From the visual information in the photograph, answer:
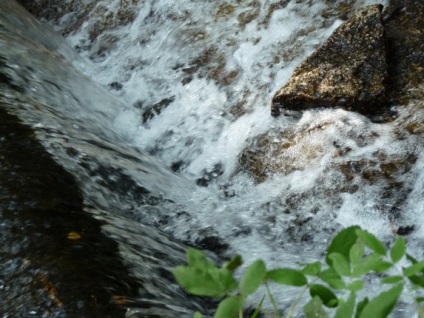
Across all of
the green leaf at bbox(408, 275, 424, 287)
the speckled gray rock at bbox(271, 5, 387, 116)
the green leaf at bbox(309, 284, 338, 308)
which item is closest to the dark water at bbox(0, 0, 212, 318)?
the speckled gray rock at bbox(271, 5, 387, 116)

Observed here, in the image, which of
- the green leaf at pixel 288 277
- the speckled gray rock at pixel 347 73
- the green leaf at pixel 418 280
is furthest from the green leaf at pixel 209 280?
the speckled gray rock at pixel 347 73

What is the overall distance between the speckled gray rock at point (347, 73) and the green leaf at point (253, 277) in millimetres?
2932

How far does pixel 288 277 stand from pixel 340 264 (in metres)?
0.09

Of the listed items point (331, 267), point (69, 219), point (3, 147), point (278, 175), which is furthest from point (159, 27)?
point (331, 267)

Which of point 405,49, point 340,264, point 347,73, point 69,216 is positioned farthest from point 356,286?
point 405,49

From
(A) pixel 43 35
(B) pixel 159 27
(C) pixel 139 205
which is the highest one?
(B) pixel 159 27

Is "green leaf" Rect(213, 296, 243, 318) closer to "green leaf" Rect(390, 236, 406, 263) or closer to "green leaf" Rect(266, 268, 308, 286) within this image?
"green leaf" Rect(266, 268, 308, 286)

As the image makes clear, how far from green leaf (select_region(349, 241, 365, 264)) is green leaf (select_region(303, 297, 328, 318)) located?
0.32ft

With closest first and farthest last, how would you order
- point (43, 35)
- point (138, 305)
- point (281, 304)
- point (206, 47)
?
point (138, 305) < point (281, 304) < point (206, 47) < point (43, 35)

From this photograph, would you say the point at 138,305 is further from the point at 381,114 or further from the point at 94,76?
the point at 94,76

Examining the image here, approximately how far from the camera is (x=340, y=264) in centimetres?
124

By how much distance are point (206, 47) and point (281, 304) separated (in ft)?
8.58

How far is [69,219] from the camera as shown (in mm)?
2664

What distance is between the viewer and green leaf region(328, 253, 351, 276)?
1233mm
